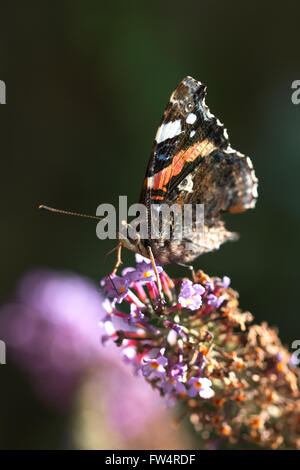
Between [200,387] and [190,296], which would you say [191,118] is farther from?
[200,387]

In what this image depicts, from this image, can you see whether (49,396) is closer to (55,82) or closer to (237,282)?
(237,282)

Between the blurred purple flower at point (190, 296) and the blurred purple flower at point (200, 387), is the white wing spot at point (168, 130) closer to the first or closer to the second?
the blurred purple flower at point (190, 296)

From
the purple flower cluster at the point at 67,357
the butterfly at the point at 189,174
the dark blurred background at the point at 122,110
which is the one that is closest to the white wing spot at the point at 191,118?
the butterfly at the point at 189,174

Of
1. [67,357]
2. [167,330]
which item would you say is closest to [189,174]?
[167,330]
